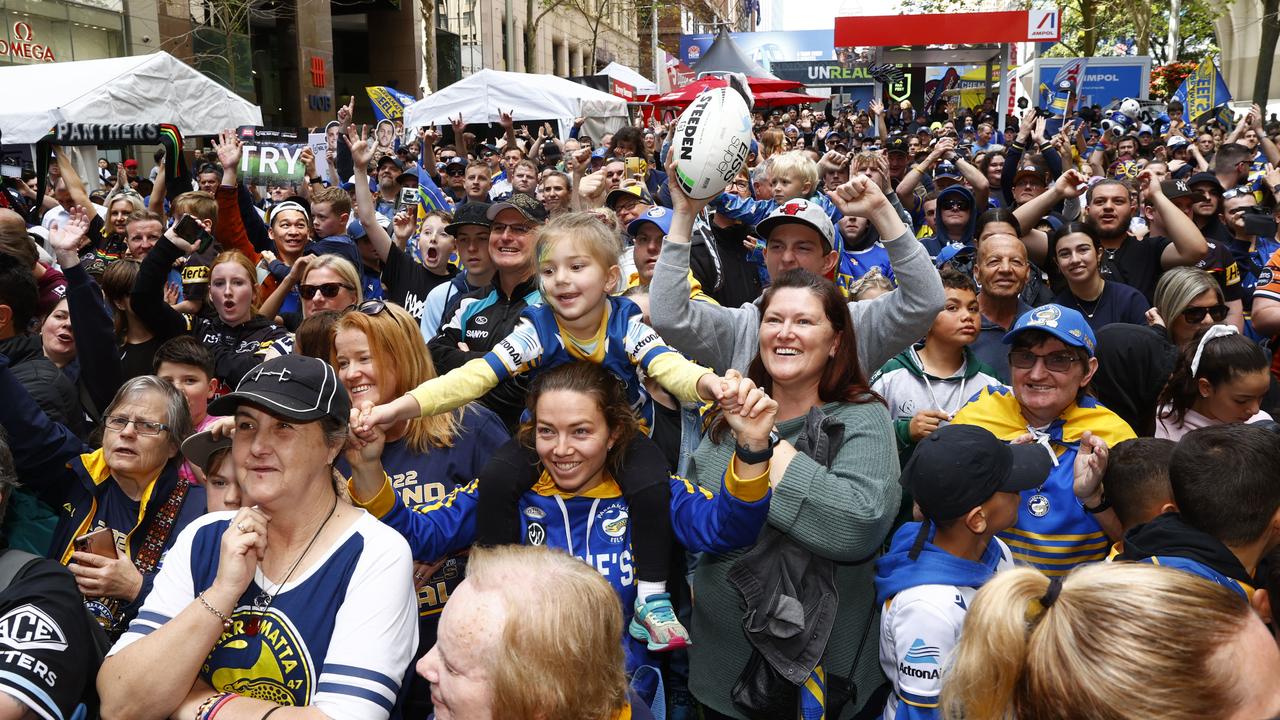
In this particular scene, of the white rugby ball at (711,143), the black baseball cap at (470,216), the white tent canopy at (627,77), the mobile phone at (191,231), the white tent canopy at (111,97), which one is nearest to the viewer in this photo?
the white rugby ball at (711,143)

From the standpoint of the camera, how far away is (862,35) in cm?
2920

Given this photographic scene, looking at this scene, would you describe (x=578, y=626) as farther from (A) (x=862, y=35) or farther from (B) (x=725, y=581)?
(A) (x=862, y=35)

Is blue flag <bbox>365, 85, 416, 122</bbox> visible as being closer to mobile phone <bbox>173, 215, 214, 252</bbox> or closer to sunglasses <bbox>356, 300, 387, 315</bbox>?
mobile phone <bbox>173, 215, 214, 252</bbox>

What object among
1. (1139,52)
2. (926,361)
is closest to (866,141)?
(926,361)

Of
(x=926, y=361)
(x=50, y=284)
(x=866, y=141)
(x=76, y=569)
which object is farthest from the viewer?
(x=866, y=141)

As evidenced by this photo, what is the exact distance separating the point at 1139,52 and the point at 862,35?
13.6 metres

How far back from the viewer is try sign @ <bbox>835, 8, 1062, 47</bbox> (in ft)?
87.8

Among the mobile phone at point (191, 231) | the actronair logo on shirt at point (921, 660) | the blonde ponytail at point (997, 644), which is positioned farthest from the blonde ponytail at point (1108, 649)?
the mobile phone at point (191, 231)

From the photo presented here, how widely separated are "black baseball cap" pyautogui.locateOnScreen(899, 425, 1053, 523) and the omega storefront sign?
20.5 metres

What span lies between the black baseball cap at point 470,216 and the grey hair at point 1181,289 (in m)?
3.47

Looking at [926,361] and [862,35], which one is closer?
[926,361]

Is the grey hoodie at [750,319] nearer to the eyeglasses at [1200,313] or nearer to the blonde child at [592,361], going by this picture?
the blonde child at [592,361]

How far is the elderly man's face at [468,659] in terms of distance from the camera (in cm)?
190

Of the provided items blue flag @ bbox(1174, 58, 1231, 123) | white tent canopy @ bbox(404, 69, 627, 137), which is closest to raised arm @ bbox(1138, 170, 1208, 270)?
white tent canopy @ bbox(404, 69, 627, 137)
